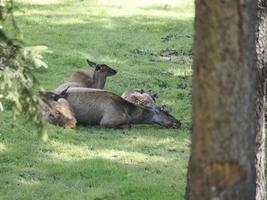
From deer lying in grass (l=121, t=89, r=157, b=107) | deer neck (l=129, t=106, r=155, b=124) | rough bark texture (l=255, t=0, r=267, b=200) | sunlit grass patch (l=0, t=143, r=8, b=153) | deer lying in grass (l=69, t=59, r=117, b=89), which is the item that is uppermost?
rough bark texture (l=255, t=0, r=267, b=200)

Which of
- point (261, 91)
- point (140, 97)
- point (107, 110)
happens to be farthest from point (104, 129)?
Result: point (261, 91)

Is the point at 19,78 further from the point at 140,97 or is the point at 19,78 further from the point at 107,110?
the point at 140,97

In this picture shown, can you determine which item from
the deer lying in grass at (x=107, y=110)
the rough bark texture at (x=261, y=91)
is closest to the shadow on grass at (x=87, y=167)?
Result: the deer lying in grass at (x=107, y=110)

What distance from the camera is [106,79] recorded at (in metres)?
14.1

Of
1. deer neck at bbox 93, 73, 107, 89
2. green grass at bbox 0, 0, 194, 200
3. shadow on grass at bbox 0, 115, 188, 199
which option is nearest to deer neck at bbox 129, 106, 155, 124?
green grass at bbox 0, 0, 194, 200

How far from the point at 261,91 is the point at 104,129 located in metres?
5.03

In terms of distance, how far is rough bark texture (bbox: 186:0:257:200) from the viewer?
4.39 meters

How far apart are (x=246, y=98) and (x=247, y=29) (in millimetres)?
399

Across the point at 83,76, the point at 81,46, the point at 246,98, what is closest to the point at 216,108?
the point at 246,98

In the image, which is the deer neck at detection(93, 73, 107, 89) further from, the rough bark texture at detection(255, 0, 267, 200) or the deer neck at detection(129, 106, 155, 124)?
the rough bark texture at detection(255, 0, 267, 200)

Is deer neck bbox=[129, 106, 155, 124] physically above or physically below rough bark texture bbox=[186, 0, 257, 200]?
below

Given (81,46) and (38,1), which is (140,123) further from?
(38,1)

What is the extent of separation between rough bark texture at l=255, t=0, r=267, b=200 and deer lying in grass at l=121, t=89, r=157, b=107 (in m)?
5.08

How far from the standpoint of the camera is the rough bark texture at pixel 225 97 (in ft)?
14.4
